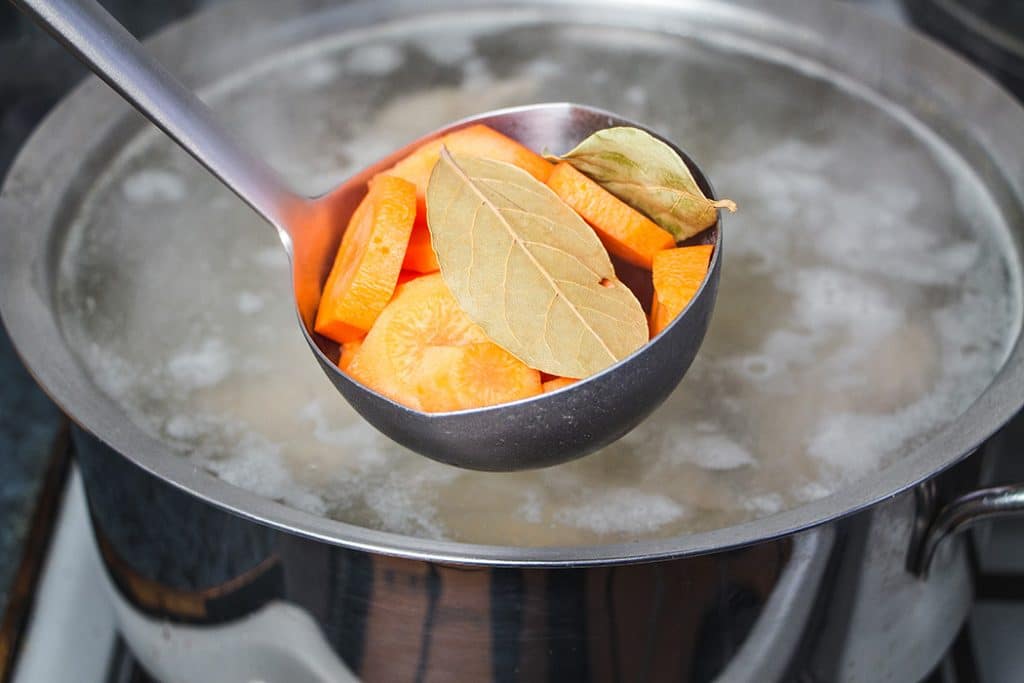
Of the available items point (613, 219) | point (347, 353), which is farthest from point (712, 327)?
point (347, 353)

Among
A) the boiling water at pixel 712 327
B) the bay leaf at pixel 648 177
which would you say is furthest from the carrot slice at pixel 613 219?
the boiling water at pixel 712 327

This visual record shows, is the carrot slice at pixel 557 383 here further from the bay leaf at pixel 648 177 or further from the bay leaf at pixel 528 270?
the bay leaf at pixel 648 177

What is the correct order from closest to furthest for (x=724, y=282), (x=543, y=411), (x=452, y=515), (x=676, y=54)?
(x=543, y=411)
(x=452, y=515)
(x=724, y=282)
(x=676, y=54)

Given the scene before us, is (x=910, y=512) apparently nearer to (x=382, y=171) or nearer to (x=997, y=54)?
(x=382, y=171)

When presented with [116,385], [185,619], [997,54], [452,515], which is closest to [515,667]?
[452,515]

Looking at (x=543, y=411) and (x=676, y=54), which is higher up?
(x=676, y=54)

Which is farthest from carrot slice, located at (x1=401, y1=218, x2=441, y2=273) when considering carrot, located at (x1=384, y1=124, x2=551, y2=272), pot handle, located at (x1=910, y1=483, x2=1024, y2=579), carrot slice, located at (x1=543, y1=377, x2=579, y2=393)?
pot handle, located at (x1=910, y1=483, x2=1024, y2=579)
